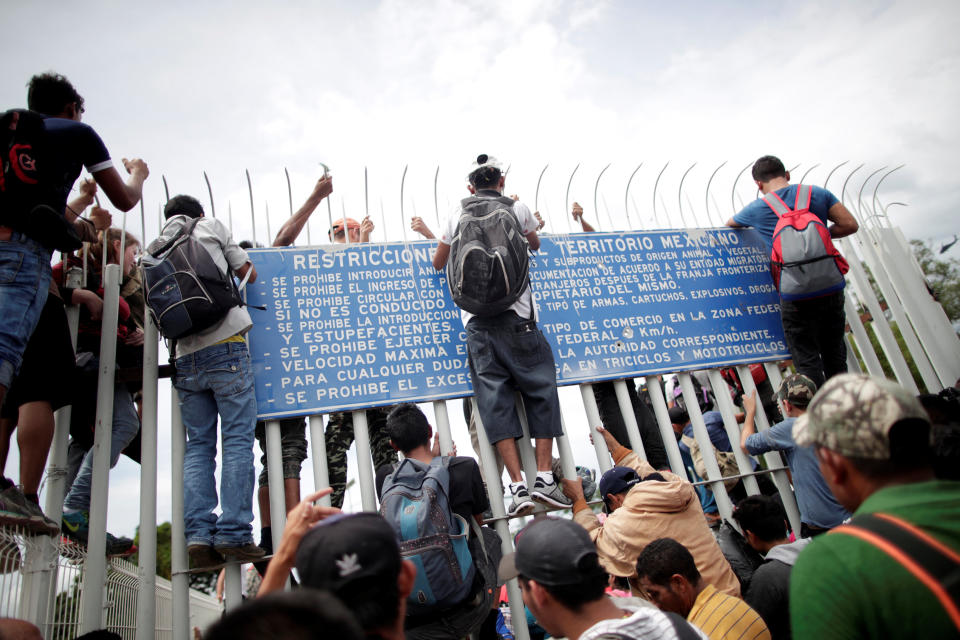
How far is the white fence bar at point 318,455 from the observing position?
13.3ft

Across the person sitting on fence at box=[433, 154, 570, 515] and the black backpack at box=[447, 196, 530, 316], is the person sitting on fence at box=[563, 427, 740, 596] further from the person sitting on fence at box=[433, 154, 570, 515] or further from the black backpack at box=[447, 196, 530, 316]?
the black backpack at box=[447, 196, 530, 316]

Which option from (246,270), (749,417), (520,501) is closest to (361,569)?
(520,501)

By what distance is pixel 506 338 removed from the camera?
4.26 m

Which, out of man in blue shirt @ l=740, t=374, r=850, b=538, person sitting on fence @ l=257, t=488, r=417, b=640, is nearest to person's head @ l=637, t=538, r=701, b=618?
man in blue shirt @ l=740, t=374, r=850, b=538

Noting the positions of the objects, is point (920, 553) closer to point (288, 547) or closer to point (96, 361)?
point (288, 547)

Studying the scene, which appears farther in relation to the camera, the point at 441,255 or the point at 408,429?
the point at 441,255

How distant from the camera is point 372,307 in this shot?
4.53 meters

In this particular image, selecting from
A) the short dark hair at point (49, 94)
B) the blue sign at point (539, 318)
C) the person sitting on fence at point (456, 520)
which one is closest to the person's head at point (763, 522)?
the blue sign at point (539, 318)

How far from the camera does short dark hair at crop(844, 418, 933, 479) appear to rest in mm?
1651

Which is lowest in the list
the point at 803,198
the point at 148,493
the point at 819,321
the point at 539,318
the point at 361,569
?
the point at 361,569

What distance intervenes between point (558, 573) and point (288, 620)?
4.31ft

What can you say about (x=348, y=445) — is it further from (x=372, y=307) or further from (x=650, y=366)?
(x=650, y=366)

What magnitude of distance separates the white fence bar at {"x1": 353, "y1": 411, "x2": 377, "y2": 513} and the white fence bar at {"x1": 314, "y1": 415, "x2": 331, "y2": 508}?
0.22 meters

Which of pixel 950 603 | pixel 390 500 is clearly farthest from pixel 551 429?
pixel 950 603
